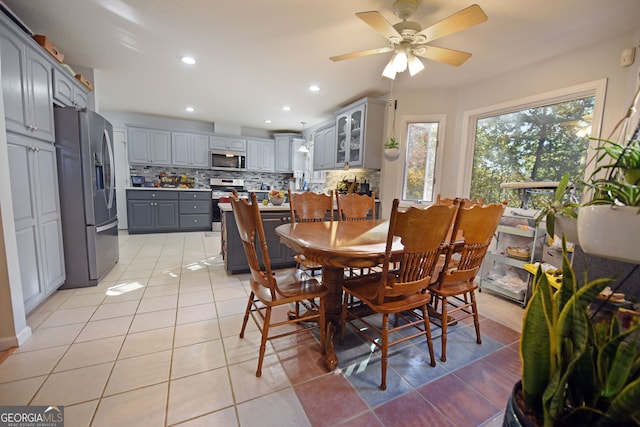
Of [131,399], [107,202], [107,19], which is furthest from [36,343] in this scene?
[107,19]

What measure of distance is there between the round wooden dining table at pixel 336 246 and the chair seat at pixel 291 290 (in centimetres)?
16

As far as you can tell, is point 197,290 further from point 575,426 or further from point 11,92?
point 575,426

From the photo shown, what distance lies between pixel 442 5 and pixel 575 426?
2.36 meters

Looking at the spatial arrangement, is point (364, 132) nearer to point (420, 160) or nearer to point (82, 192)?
point (420, 160)

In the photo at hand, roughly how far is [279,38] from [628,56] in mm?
2813

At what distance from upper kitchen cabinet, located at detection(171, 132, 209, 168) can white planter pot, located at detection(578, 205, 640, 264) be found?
20.5 ft

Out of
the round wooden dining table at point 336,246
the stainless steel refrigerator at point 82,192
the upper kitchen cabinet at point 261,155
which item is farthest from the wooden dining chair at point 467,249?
the upper kitchen cabinet at point 261,155

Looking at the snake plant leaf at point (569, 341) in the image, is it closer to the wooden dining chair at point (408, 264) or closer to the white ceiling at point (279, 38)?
the wooden dining chair at point (408, 264)

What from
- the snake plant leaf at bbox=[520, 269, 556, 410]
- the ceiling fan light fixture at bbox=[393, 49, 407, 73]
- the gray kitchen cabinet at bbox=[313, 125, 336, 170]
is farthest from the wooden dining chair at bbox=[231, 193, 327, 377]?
the gray kitchen cabinet at bbox=[313, 125, 336, 170]

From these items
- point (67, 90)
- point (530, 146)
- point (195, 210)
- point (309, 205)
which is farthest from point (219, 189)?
point (530, 146)

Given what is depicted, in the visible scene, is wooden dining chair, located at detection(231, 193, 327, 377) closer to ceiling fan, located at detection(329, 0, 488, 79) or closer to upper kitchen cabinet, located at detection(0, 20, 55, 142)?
ceiling fan, located at detection(329, 0, 488, 79)

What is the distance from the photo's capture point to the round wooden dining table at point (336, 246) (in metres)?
1.37

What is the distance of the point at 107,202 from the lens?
2881 mm

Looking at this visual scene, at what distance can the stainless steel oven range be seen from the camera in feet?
18.7
